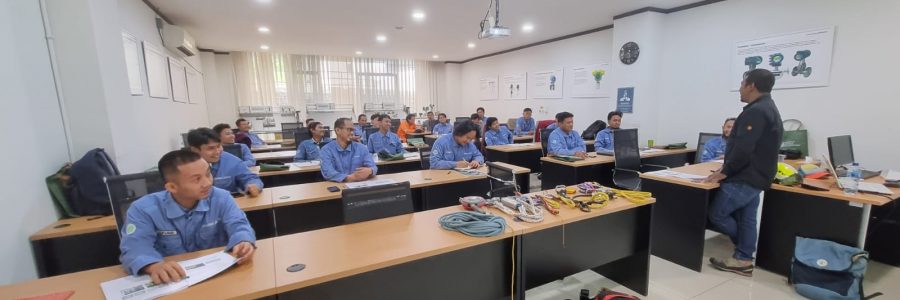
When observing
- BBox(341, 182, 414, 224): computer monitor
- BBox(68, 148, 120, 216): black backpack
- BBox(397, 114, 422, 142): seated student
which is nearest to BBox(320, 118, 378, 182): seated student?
BBox(341, 182, 414, 224): computer monitor

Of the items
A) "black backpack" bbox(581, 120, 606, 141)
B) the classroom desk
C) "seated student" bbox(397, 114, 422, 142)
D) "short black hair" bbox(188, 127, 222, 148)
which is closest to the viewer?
"short black hair" bbox(188, 127, 222, 148)

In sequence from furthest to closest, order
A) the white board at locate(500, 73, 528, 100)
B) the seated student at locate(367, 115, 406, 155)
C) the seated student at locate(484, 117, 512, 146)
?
the white board at locate(500, 73, 528, 100) < the seated student at locate(484, 117, 512, 146) < the seated student at locate(367, 115, 406, 155)

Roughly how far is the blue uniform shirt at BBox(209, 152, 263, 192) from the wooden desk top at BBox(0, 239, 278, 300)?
1396 mm

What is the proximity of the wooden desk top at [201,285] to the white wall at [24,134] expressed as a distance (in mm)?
797

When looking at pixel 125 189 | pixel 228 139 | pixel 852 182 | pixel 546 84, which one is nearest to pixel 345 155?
pixel 125 189

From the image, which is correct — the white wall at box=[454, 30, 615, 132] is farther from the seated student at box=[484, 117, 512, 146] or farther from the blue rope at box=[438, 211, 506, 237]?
the blue rope at box=[438, 211, 506, 237]

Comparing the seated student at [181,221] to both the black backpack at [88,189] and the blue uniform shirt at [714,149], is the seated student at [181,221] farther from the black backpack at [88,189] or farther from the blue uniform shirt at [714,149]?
the blue uniform shirt at [714,149]

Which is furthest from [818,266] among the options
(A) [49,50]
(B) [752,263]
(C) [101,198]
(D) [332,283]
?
(A) [49,50]

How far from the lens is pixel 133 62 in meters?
3.70

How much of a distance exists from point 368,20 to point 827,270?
592cm

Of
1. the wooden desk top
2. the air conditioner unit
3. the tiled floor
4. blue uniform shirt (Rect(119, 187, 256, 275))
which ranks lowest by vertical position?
the tiled floor

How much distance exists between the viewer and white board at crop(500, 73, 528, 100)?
8.65m

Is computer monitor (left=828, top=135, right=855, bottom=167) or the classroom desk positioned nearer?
computer monitor (left=828, top=135, right=855, bottom=167)

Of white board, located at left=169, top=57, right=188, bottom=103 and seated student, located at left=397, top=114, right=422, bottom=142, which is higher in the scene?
white board, located at left=169, top=57, right=188, bottom=103
